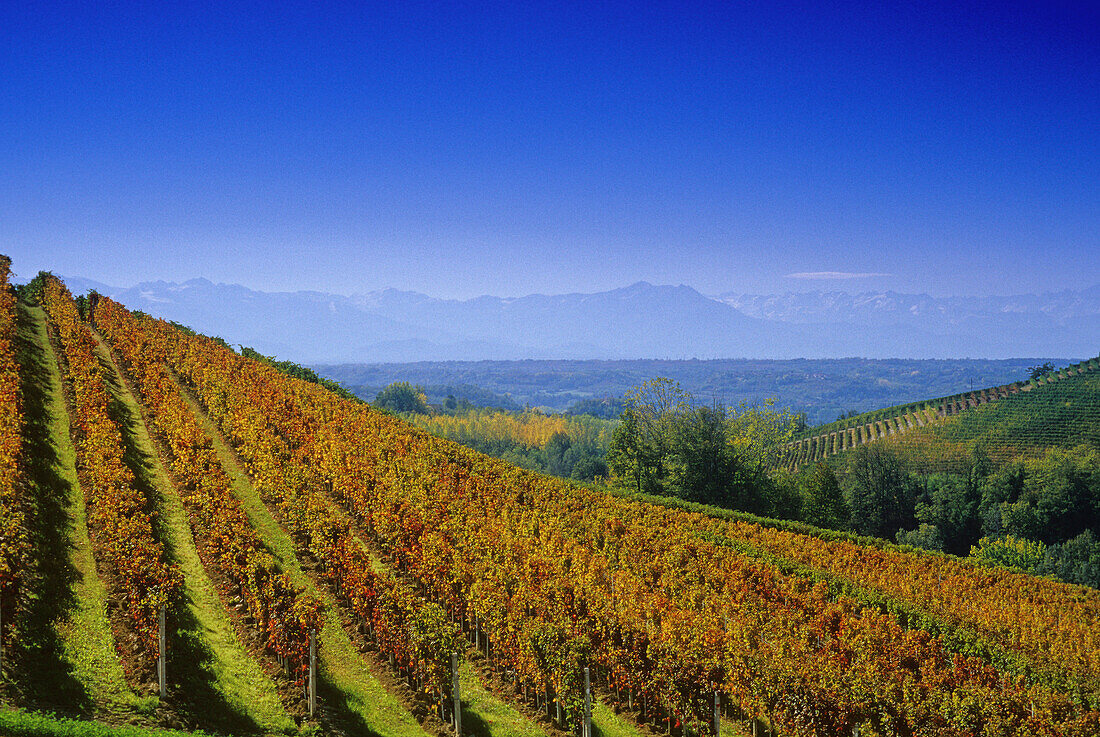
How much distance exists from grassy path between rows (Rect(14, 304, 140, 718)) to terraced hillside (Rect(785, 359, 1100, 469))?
364 ft

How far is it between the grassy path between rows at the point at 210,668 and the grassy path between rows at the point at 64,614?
138 cm

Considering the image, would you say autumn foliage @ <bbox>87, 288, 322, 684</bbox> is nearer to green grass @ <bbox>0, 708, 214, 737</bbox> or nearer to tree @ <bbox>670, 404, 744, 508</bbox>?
green grass @ <bbox>0, 708, 214, 737</bbox>

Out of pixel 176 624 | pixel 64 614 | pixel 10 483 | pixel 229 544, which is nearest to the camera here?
pixel 64 614

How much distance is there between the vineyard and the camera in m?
17.5

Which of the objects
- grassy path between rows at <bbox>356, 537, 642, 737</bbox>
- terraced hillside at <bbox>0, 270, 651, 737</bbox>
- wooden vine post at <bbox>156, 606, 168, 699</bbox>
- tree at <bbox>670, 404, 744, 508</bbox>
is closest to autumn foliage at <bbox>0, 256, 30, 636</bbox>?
terraced hillside at <bbox>0, 270, 651, 737</bbox>

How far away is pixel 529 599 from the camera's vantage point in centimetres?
2197

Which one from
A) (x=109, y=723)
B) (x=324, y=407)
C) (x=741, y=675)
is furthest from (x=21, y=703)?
(x=324, y=407)

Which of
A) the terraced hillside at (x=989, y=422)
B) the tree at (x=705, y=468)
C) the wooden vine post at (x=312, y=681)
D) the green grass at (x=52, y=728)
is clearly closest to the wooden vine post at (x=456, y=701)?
the wooden vine post at (x=312, y=681)

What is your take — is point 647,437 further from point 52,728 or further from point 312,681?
point 52,728

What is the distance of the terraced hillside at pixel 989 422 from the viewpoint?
99.5 meters

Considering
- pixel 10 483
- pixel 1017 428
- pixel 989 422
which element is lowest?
pixel 1017 428

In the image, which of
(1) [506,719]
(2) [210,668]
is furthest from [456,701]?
(2) [210,668]

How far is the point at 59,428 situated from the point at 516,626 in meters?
28.4

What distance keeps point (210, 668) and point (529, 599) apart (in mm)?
10221
